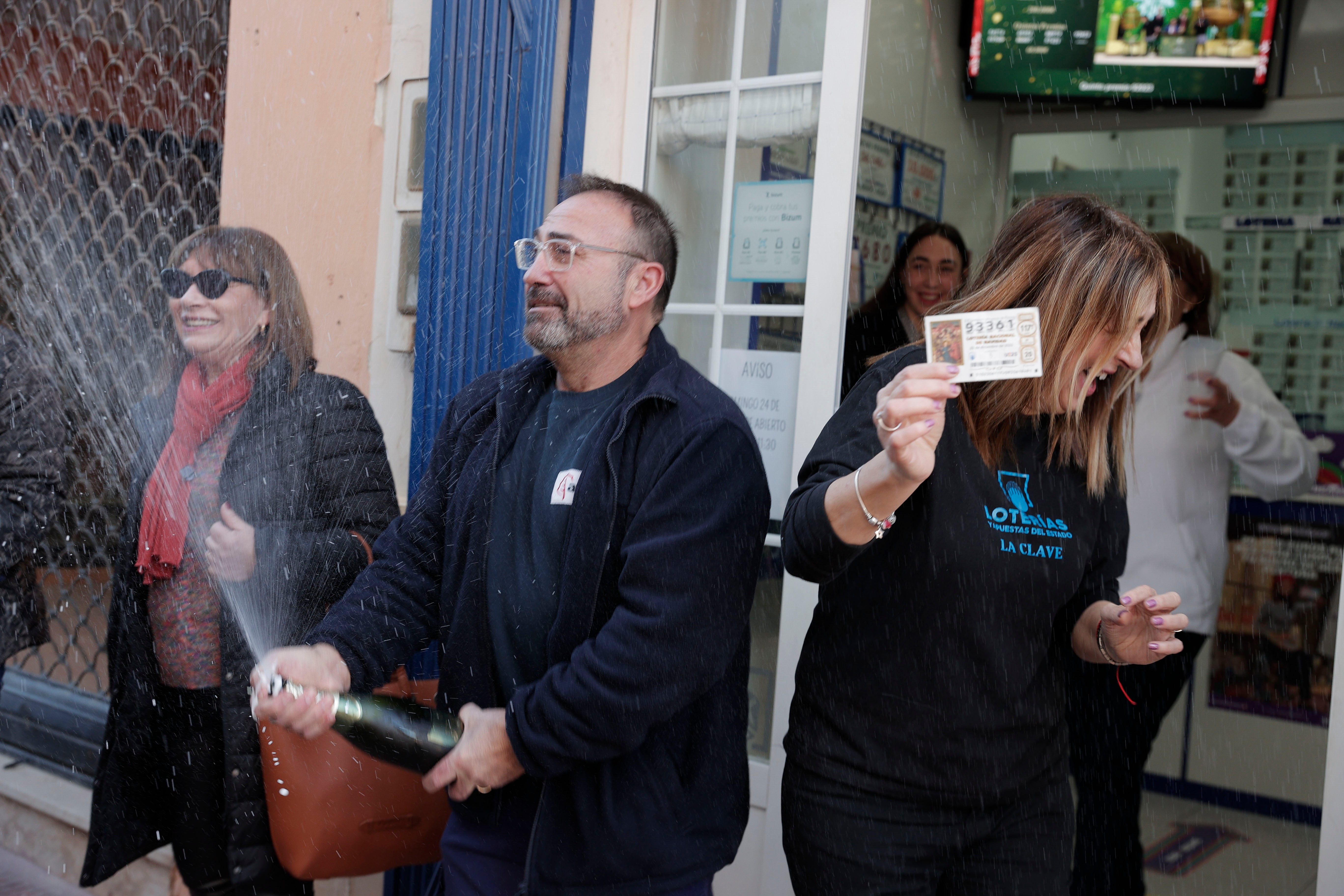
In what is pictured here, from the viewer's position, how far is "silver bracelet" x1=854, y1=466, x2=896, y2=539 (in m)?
1.94

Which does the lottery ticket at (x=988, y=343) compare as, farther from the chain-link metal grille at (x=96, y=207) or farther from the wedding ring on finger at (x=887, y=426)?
the chain-link metal grille at (x=96, y=207)

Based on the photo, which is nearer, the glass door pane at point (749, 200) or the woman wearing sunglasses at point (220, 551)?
the woman wearing sunglasses at point (220, 551)

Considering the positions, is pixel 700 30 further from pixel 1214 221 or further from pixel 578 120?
pixel 1214 221

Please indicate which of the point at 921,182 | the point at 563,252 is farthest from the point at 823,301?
the point at 921,182

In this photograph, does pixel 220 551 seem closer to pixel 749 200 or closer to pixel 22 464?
pixel 22 464

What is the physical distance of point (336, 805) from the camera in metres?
2.66

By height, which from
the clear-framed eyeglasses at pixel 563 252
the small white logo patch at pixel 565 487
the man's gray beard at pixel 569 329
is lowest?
the small white logo patch at pixel 565 487

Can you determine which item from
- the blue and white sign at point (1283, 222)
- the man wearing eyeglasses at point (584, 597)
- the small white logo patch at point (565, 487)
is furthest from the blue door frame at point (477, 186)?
the blue and white sign at point (1283, 222)

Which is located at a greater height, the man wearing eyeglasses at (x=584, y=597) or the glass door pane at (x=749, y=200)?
the glass door pane at (x=749, y=200)

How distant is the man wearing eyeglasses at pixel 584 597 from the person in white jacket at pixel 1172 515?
1.75 meters

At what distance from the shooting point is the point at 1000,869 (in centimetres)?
224

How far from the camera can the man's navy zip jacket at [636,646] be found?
7.16ft

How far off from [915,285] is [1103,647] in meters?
2.40

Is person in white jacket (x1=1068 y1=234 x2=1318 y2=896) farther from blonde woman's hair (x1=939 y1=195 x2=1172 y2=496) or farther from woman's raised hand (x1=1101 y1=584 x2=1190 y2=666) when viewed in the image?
blonde woman's hair (x1=939 y1=195 x2=1172 y2=496)
